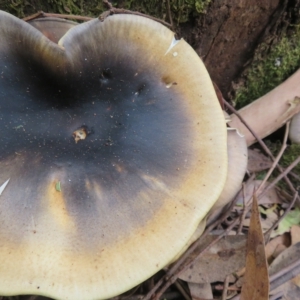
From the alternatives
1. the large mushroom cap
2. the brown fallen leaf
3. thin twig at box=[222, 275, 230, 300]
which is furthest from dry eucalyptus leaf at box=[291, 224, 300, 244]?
the large mushroom cap

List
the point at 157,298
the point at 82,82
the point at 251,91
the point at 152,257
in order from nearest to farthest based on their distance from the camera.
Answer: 1. the point at 152,257
2. the point at 82,82
3. the point at 157,298
4. the point at 251,91

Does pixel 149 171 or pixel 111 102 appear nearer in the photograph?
pixel 149 171

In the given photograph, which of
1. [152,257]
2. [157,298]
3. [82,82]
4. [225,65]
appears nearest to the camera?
[152,257]

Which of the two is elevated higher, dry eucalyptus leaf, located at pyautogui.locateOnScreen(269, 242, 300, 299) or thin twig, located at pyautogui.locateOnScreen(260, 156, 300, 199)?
thin twig, located at pyautogui.locateOnScreen(260, 156, 300, 199)

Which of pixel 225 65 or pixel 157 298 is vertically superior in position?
pixel 225 65

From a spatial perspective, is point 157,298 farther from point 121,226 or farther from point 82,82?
point 82,82

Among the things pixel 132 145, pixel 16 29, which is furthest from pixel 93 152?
pixel 16 29

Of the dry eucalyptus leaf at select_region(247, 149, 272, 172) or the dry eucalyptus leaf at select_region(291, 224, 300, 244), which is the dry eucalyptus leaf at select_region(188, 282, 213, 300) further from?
the dry eucalyptus leaf at select_region(247, 149, 272, 172)
